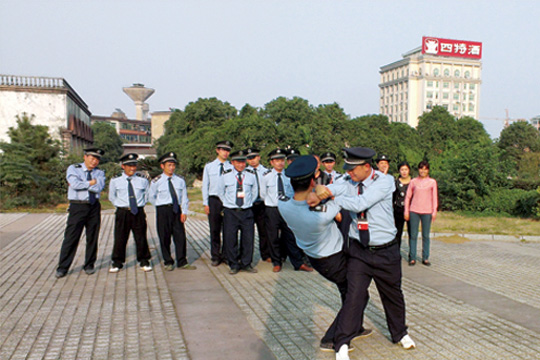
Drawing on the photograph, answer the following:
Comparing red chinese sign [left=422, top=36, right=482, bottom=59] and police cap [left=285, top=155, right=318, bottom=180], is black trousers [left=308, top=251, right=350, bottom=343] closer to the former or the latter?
police cap [left=285, top=155, right=318, bottom=180]

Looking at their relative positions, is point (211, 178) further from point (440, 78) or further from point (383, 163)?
point (440, 78)

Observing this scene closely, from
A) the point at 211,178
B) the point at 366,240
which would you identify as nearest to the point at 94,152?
the point at 211,178

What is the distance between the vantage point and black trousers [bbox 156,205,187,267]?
7.57 m

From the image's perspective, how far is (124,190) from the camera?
7.45 meters

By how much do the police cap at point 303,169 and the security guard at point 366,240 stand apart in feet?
1.50

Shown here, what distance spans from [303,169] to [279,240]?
422 centimetres

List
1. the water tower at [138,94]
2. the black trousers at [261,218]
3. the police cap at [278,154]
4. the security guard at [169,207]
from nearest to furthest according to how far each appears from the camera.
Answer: the security guard at [169,207]
the police cap at [278,154]
the black trousers at [261,218]
the water tower at [138,94]

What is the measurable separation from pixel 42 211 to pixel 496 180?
15879mm

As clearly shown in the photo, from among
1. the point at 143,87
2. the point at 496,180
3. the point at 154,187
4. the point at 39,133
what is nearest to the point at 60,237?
the point at 154,187

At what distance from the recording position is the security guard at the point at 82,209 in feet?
23.5

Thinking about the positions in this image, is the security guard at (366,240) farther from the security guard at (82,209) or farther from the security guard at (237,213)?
the security guard at (82,209)

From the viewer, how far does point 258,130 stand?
3397 cm

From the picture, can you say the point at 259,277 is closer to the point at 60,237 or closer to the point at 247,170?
the point at 247,170

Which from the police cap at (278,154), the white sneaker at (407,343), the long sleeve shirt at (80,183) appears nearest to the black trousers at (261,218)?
the police cap at (278,154)
